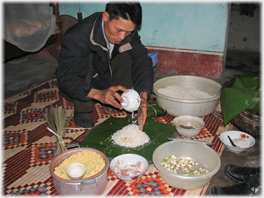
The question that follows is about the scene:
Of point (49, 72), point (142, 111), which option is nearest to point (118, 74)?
point (142, 111)

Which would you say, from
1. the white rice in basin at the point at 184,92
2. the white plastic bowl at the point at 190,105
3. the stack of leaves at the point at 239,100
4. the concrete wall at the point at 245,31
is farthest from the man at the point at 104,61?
the concrete wall at the point at 245,31

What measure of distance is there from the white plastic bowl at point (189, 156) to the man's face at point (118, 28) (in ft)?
3.14

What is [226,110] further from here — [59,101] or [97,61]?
[59,101]

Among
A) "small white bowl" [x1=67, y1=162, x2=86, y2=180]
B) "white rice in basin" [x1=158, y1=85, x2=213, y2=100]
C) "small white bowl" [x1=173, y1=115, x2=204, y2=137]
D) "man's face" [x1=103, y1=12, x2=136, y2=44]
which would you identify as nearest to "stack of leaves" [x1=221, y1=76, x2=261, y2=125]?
"small white bowl" [x1=173, y1=115, x2=204, y2=137]

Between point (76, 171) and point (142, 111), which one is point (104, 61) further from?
point (76, 171)

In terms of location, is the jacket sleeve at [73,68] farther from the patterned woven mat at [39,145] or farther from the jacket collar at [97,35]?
the patterned woven mat at [39,145]

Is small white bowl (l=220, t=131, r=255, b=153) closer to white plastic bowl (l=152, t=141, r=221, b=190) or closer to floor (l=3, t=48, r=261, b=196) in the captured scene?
floor (l=3, t=48, r=261, b=196)

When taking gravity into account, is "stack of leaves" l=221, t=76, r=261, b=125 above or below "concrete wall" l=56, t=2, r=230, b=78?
below

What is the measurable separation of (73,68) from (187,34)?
2613mm

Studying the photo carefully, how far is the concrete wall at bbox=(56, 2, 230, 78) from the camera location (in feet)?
12.8

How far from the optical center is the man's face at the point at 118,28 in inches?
75.1

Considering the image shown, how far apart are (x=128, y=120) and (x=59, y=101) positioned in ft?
3.89

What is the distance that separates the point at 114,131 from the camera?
8.04 ft

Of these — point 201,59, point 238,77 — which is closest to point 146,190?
point 238,77
